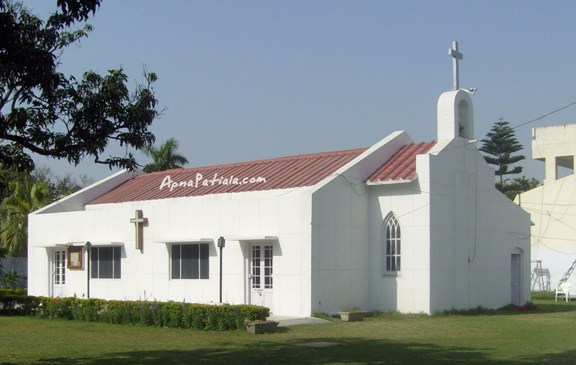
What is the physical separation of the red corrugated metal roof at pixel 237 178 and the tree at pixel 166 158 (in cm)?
1467

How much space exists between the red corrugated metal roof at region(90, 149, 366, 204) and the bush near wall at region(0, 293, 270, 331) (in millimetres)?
6506

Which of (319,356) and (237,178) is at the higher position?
(237,178)

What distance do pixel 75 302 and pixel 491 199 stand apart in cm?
1463

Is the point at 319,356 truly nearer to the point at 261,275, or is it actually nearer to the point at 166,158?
the point at 261,275

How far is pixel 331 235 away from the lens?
24781 millimetres

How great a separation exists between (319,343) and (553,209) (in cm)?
3183

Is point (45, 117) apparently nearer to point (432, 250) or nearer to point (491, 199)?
point (432, 250)

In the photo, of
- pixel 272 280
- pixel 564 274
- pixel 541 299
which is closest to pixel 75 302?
pixel 272 280

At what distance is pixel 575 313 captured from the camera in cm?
2691

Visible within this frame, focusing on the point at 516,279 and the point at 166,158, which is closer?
the point at 516,279

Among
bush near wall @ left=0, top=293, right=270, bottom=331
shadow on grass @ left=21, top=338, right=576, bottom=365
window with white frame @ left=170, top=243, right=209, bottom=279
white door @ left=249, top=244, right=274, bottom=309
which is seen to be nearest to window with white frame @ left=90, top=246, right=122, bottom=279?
window with white frame @ left=170, top=243, right=209, bottom=279

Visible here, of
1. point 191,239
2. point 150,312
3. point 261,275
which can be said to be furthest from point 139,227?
point 150,312

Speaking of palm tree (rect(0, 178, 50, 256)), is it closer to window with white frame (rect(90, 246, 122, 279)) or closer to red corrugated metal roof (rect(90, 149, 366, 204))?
red corrugated metal roof (rect(90, 149, 366, 204))

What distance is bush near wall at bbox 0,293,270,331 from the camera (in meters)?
20.7
